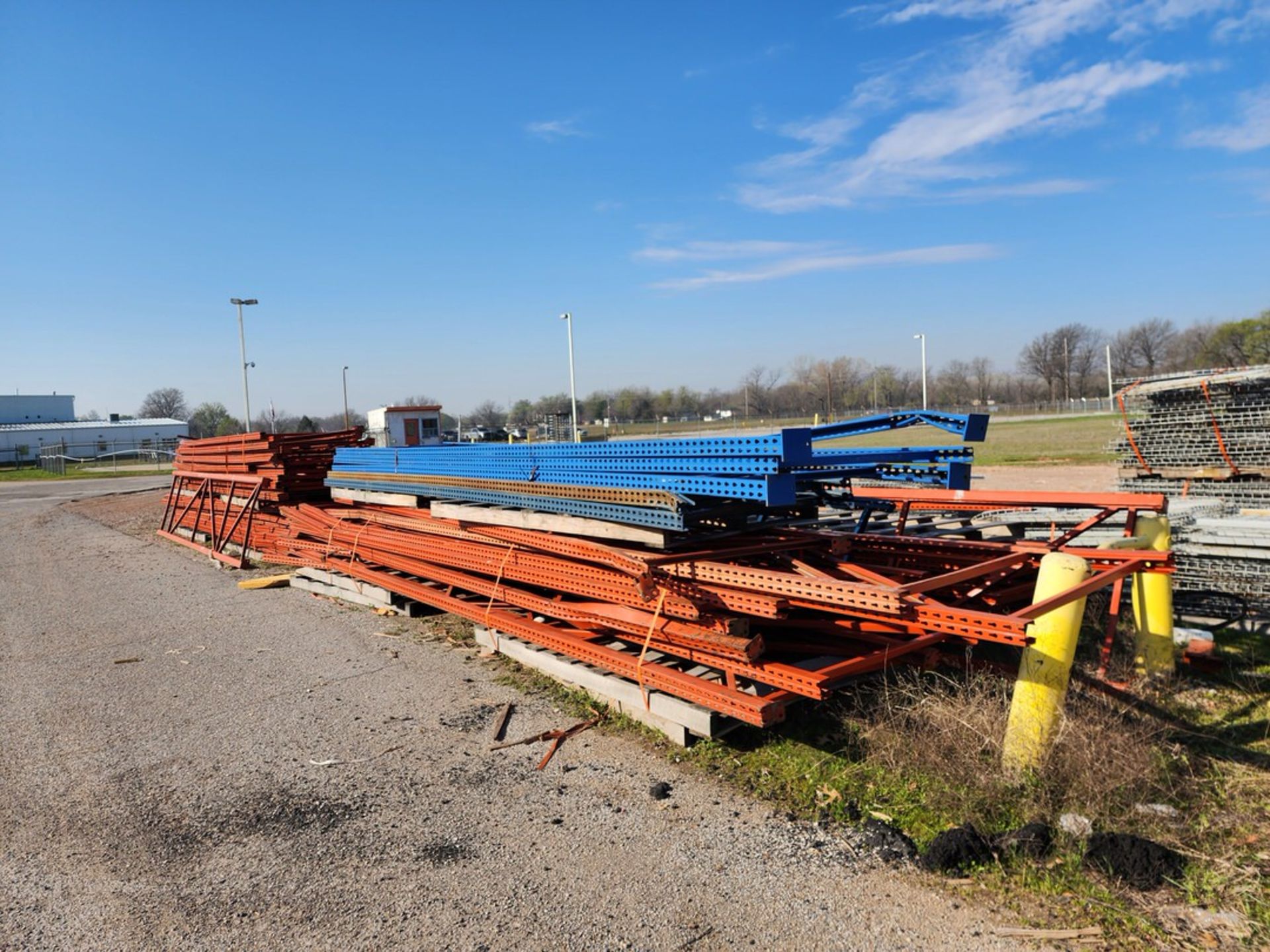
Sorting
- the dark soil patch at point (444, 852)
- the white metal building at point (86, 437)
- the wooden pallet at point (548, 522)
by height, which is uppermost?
the white metal building at point (86, 437)

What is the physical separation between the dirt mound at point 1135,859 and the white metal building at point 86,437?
64.0m

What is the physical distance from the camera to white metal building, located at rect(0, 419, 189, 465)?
58719mm

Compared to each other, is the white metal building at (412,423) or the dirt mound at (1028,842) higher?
the white metal building at (412,423)

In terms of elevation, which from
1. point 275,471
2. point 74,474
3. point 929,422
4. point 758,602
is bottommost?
point 758,602

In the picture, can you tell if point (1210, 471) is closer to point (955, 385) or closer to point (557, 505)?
point (557, 505)

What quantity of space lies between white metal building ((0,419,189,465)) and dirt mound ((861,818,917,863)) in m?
63.2

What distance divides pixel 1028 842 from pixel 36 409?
106330mm

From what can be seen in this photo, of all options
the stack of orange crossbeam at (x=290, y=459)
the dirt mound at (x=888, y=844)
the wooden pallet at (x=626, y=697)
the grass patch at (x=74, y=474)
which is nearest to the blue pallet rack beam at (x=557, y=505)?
the wooden pallet at (x=626, y=697)

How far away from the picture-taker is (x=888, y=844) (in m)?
3.49

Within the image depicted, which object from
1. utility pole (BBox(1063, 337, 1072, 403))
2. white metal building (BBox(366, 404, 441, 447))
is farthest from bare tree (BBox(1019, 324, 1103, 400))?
white metal building (BBox(366, 404, 441, 447))

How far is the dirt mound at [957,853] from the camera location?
129 inches

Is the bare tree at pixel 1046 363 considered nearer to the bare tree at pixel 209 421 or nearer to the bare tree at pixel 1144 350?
the bare tree at pixel 1144 350

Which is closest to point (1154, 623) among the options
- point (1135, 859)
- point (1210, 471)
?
point (1135, 859)

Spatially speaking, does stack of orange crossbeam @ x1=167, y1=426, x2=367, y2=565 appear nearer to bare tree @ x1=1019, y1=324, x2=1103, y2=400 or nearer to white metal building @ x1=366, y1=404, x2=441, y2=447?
white metal building @ x1=366, y1=404, x2=441, y2=447
